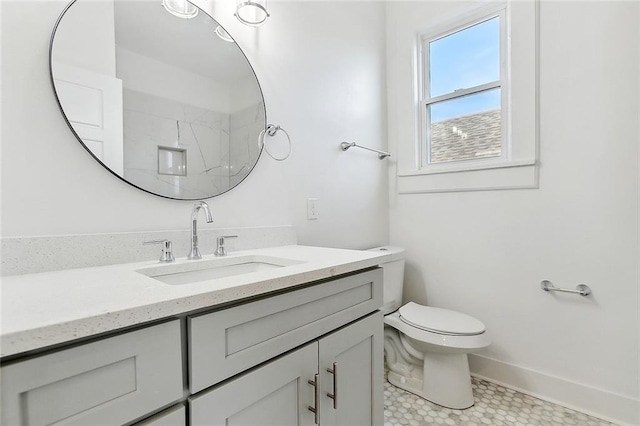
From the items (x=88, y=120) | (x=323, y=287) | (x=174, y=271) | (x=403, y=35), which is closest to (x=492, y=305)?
(x=323, y=287)

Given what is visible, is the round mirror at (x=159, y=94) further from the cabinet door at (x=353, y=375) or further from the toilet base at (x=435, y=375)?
the toilet base at (x=435, y=375)

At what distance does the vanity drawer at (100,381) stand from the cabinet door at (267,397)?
90 mm

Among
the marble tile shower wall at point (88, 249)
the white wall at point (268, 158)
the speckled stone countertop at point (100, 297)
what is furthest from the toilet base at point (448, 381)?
the marble tile shower wall at point (88, 249)

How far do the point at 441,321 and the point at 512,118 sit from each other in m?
1.19

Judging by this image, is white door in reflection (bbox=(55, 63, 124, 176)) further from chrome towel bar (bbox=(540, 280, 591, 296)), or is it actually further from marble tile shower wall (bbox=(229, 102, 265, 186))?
chrome towel bar (bbox=(540, 280, 591, 296))

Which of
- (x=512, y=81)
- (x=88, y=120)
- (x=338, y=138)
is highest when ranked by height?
(x=512, y=81)

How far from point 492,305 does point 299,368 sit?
4.80ft

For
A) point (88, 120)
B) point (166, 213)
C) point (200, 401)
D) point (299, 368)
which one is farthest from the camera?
point (166, 213)

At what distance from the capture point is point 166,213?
1093 millimetres

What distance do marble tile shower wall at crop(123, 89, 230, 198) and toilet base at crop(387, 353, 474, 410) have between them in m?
1.36

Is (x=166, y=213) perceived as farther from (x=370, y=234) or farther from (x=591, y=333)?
(x=591, y=333)

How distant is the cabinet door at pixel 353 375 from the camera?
0.88 m

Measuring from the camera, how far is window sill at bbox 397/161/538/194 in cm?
166

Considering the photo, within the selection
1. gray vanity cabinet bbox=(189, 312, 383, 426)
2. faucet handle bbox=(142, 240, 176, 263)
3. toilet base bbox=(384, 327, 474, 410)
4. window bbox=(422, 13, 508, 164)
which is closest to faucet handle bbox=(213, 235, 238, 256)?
faucet handle bbox=(142, 240, 176, 263)
